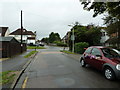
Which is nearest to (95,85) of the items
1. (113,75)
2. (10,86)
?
(113,75)

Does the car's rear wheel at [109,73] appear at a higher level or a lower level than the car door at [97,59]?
lower

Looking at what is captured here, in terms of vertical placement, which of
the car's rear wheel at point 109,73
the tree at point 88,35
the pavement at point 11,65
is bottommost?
the pavement at point 11,65

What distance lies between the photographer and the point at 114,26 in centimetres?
1579

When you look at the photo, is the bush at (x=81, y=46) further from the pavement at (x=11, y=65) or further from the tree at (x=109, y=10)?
the pavement at (x=11, y=65)

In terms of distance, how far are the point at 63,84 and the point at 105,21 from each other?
1578cm

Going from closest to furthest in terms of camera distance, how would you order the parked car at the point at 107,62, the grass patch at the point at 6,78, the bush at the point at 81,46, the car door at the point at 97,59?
the grass patch at the point at 6,78 < the parked car at the point at 107,62 < the car door at the point at 97,59 < the bush at the point at 81,46

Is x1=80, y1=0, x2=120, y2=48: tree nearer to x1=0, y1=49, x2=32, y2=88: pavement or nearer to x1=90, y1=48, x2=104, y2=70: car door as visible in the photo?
x1=90, y1=48, x2=104, y2=70: car door

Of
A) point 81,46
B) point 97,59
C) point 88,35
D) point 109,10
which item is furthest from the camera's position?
point 88,35

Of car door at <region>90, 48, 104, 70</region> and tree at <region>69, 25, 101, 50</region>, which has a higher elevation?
tree at <region>69, 25, 101, 50</region>

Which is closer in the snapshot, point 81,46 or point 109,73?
point 109,73

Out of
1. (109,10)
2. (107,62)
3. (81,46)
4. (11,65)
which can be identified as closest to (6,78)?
(11,65)

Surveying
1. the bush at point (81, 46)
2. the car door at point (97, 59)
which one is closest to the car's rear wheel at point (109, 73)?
the car door at point (97, 59)

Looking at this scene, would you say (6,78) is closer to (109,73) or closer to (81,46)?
(109,73)

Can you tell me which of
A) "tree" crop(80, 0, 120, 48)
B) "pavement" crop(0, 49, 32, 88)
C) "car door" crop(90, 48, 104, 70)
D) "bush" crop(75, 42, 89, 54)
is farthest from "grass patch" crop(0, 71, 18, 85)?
"bush" crop(75, 42, 89, 54)
